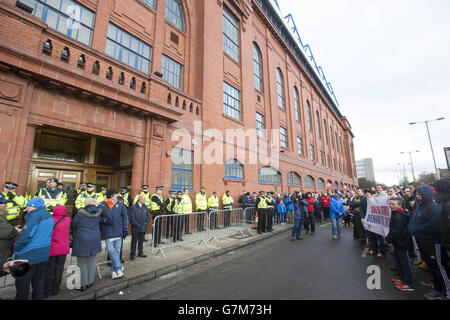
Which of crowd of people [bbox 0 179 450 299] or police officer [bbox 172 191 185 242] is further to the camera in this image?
police officer [bbox 172 191 185 242]

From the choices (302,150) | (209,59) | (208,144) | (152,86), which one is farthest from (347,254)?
(302,150)

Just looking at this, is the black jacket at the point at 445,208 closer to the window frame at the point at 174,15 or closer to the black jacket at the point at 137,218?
the black jacket at the point at 137,218

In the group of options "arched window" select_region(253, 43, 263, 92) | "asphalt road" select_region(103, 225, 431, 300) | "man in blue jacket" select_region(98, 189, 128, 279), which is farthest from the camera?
"arched window" select_region(253, 43, 263, 92)

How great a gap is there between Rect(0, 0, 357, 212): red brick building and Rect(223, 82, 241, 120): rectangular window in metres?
0.12

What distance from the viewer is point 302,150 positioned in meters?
26.1

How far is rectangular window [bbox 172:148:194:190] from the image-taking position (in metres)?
9.79

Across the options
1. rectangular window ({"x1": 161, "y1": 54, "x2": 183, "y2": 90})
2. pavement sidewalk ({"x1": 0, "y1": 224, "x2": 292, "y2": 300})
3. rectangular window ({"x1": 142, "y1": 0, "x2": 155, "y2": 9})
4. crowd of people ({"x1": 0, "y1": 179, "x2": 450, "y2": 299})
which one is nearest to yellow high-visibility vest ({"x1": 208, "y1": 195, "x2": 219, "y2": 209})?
pavement sidewalk ({"x1": 0, "y1": 224, "x2": 292, "y2": 300})

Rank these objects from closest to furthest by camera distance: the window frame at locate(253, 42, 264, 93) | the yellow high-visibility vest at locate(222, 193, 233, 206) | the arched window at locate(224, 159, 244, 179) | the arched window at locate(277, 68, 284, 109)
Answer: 1. the yellow high-visibility vest at locate(222, 193, 233, 206)
2. the arched window at locate(224, 159, 244, 179)
3. the window frame at locate(253, 42, 264, 93)
4. the arched window at locate(277, 68, 284, 109)

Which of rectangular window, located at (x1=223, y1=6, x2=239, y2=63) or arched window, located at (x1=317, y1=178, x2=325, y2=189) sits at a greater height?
rectangular window, located at (x1=223, y1=6, x2=239, y2=63)

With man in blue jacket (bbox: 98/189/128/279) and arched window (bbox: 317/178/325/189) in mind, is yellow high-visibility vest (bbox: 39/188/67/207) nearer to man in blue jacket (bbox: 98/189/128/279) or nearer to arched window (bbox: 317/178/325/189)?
man in blue jacket (bbox: 98/189/128/279)

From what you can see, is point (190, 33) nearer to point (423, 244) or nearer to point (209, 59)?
point (209, 59)

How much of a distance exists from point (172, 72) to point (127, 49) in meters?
2.57

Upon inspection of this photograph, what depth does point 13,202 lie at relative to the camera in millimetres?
5141

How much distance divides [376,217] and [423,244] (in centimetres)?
271
